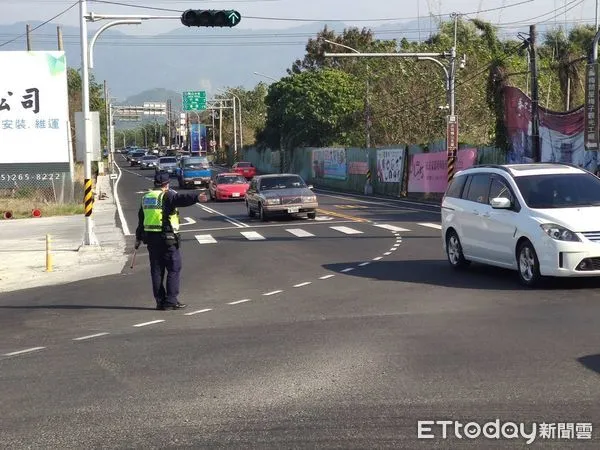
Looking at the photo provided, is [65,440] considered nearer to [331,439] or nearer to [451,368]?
[331,439]

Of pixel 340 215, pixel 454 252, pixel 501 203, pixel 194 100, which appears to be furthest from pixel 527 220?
pixel 194 100

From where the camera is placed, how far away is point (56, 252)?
74.9 feet

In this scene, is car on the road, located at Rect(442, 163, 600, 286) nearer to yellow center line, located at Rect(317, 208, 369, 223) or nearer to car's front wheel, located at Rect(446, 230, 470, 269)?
car's front wheel, located at Rect(446, 230, 470, 269)

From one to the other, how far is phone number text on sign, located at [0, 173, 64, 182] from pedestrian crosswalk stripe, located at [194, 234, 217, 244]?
16776 millimetres

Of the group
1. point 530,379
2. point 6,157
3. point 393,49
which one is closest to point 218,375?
point 530,379

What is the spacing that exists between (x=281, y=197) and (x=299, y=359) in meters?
20.9

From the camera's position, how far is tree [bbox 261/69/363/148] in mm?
72688

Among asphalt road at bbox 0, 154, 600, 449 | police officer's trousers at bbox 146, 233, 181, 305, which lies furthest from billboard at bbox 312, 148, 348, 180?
police officer's trousers at bbox 146, 233, 181, 305

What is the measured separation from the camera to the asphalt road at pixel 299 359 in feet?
21.5

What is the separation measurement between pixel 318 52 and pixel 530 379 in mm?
84449

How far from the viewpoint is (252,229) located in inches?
1083

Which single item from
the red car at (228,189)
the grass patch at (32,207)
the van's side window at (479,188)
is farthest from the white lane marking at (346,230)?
the red car at (228,189)

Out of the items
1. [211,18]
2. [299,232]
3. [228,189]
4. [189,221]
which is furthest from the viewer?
[228,189]

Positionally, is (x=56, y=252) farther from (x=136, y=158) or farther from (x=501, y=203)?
(x=136, y=158)
